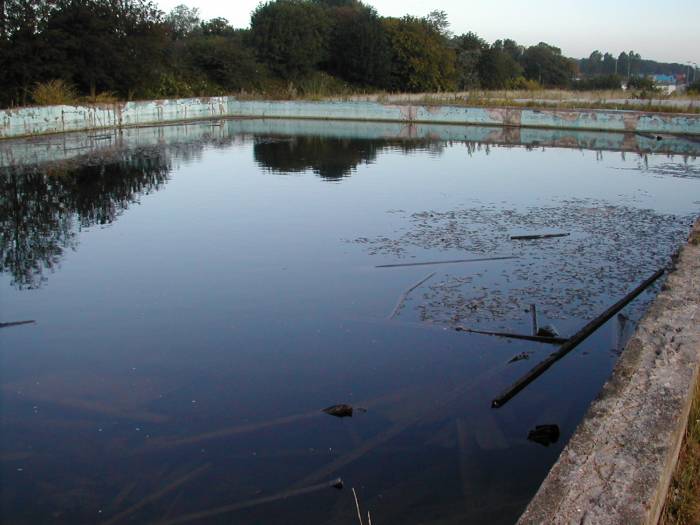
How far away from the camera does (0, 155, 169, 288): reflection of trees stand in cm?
895

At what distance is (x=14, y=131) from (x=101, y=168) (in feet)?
23.8

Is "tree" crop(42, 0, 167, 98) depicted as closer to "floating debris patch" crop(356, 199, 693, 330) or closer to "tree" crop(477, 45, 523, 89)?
"floating debris patch" crop(356, 199, 693, 330)

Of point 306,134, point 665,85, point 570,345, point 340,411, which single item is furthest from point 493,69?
point 340,411

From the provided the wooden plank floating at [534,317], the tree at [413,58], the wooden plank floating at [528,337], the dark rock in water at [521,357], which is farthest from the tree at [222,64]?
the dark rock in water at [521,357]

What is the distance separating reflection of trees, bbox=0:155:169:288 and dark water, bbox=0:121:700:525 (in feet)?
0.21

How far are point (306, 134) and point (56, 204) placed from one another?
49.7 ft

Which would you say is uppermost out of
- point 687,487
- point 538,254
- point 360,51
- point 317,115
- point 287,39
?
point 287,39

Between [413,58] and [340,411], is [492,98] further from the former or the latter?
[340,411]

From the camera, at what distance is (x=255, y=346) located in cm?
631

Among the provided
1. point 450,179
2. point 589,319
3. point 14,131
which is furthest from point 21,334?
point 14,131

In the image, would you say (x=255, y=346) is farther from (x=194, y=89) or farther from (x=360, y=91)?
(x=360, y=91)

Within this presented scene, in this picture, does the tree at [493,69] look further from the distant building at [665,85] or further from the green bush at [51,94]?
the green bush at [51,94]

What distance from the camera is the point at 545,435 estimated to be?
478 centimetres

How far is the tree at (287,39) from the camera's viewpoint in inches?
1758
